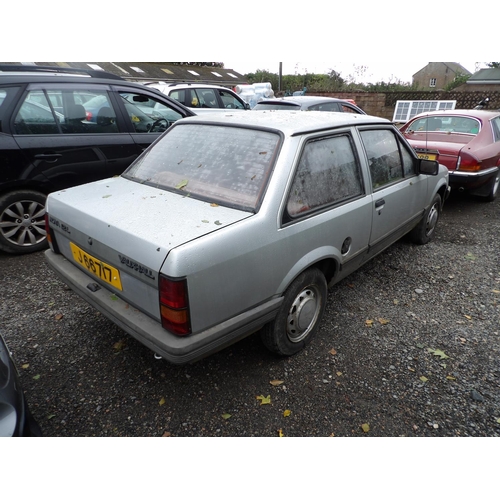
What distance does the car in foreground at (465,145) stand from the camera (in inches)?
218

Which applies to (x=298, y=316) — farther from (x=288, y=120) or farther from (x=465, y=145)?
(x=465, y=145)

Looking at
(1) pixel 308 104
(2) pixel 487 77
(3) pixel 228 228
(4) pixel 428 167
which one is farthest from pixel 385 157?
(2) pixel 487 77

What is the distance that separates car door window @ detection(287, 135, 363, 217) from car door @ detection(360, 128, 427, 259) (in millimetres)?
275

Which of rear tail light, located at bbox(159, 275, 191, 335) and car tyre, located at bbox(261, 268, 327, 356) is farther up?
rear tail light, located at bbox(159, 275, 191, 335)

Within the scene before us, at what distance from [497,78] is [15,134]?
43160 millimetres

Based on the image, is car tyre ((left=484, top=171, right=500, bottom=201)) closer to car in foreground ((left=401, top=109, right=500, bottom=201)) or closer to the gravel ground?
car in foreground ((left=401, top=109, right=500, bottom=201))

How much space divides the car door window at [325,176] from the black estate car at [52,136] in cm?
286

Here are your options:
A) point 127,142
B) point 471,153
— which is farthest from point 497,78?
point 127,142

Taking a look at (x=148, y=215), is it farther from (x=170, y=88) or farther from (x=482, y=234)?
(x=170, y=88)

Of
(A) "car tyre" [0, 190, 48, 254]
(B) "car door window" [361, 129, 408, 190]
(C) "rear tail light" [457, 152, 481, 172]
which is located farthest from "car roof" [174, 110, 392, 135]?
(C) "rear tail light" [457, 152, 481, 172]

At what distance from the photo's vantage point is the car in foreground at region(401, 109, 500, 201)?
18.2 feet

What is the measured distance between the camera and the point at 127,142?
4.51 metres

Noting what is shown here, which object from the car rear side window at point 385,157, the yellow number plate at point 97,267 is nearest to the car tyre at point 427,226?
the car rear side window at point 385,157

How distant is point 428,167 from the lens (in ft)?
12.4
